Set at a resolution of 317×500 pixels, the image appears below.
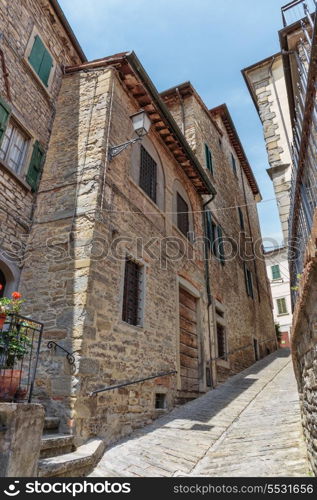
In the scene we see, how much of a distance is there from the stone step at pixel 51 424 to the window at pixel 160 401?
8.19 ft

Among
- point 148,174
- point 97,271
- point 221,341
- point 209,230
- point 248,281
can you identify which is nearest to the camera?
point 97,271

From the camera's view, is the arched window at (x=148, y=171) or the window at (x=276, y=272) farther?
the window at (x=276, y=272)

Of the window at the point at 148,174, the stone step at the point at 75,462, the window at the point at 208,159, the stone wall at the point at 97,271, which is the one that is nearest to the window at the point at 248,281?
the window at the point at 208,159

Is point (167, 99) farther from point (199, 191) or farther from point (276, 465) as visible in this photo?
point (276, 465)

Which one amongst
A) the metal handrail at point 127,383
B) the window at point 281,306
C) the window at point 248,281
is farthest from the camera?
the window at point 281,306

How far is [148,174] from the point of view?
799 centimetres

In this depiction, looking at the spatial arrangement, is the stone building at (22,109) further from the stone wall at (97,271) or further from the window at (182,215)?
the window at (182,215)

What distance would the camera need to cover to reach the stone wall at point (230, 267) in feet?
36.2

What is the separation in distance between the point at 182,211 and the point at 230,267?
14.7ft

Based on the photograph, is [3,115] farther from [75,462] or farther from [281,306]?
[281,306]

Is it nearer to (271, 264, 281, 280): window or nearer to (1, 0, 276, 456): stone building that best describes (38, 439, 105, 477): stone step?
(1, 0, 276, 456): stone building

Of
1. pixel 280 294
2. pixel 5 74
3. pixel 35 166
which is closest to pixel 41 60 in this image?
pixel 5 74

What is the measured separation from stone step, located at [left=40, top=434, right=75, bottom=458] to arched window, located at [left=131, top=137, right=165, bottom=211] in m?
5.17

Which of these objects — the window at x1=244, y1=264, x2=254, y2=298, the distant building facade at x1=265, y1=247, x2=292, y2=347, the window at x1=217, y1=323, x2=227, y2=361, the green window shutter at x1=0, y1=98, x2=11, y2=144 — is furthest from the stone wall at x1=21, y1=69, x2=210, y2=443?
the distant building facade at x1=265, y1=247, x2=292, y2=347
